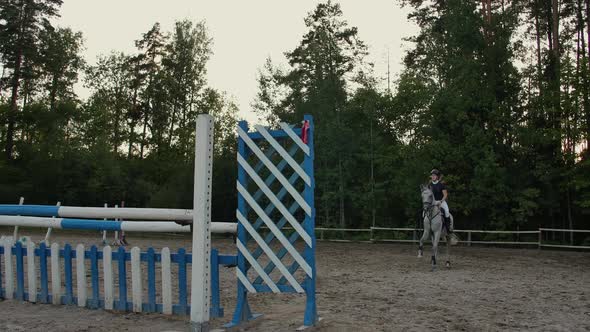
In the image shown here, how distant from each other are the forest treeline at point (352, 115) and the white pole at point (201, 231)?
652 inches

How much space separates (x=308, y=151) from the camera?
4941mm

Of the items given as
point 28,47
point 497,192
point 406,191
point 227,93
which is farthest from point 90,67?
point 497,192

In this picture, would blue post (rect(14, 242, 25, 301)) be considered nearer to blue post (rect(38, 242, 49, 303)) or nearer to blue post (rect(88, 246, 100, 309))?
blue post (rect(38, 242, 49, 303))

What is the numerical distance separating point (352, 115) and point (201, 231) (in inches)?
858

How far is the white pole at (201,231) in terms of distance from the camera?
474cm

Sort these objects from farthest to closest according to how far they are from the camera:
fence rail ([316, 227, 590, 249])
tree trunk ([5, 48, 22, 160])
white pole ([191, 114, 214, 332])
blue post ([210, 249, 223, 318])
Answer: tree trunk ([5, 48, 22, 160]) → fence rail ([316, 227, 590, 249]) → blue post ([210, 249, 223, 318]) → white pole ([191, 114, 214, 332])

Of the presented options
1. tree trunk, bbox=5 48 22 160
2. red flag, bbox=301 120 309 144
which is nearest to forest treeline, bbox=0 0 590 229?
tree trunk, bbox=5 48 22 160

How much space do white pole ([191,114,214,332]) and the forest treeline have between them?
54.3 ft

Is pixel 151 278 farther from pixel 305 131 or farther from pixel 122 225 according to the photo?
pixel 305 131

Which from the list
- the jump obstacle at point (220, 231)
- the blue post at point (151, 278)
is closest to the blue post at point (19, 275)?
the jump obstacle at point (220, 231)

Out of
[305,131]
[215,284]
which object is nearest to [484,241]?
[305,131]

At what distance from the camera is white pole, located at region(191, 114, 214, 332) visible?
474cm

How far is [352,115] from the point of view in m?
26.0

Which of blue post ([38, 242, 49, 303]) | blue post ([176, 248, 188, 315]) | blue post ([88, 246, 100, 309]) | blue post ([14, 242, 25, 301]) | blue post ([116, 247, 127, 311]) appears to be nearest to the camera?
blue post ([176, 248, 188, 315])
